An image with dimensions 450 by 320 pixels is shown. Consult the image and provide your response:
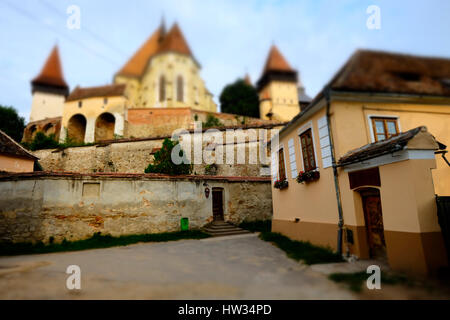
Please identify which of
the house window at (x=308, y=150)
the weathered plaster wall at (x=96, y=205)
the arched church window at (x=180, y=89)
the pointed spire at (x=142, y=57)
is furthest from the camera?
the pointed spire at (x=142, y=57)

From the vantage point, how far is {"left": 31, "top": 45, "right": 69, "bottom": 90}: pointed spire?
36.2 meters

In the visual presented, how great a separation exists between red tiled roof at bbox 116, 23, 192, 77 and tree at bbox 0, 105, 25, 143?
15.3 metres

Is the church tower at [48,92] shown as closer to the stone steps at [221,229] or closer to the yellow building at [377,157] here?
the stone steps at [221,229]

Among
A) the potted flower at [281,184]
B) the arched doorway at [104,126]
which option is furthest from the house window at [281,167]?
the arched doorway at [104,126]

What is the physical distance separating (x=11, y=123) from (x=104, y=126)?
576 inches

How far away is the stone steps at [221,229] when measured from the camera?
12.2m

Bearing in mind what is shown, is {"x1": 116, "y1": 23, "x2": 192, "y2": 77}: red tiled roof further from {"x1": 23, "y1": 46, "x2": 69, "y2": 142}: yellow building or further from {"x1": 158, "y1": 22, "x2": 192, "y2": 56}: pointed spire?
{"x1": 23, "y1": 46, "x2": 69, "y2": 142}: yellow building

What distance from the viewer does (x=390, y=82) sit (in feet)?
22.7

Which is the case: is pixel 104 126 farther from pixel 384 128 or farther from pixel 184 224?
pixel 384 128

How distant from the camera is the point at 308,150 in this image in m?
8.46

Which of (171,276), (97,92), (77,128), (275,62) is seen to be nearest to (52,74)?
(97,92)

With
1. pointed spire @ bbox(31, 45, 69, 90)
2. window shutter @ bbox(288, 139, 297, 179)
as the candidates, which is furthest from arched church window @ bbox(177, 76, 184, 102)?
window shutter @ bbox(288, 139, 297, 179)

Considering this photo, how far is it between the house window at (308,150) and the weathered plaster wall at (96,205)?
20.4 feet

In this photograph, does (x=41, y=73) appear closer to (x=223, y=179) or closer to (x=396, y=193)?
(x=223, y=179)
